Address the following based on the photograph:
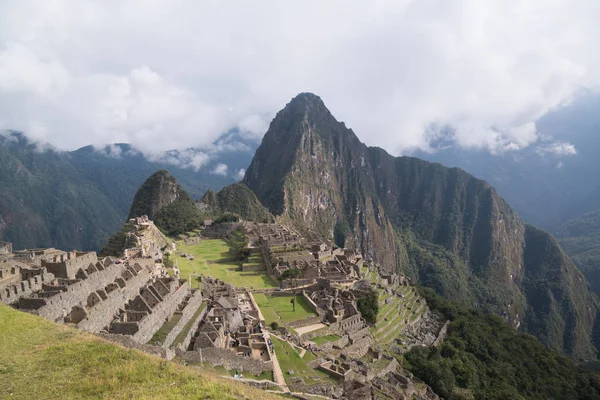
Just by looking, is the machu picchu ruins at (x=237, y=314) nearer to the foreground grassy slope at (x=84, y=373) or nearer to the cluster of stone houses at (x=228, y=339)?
the cluster of stone houses at (x=228, y=339)

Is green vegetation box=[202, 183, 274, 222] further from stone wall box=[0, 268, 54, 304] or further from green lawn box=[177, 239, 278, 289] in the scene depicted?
stone wall box=[0, 268, 54, 304]

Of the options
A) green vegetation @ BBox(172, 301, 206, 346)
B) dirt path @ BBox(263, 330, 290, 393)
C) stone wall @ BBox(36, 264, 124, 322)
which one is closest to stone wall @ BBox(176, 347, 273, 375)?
dirt path @ BBox(263, 330, 290, 393)

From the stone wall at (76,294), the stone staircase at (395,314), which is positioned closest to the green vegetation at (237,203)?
the stone staircase at (395,314)

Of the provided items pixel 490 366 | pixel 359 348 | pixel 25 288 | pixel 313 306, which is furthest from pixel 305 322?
pixel 490 366

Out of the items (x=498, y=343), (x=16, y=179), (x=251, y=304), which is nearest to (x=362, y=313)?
(x=251, y=304)

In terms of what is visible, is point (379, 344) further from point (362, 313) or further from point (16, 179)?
point (16, 179)

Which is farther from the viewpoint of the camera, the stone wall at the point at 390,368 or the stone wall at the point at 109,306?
the stone wall at the point at 390,368
